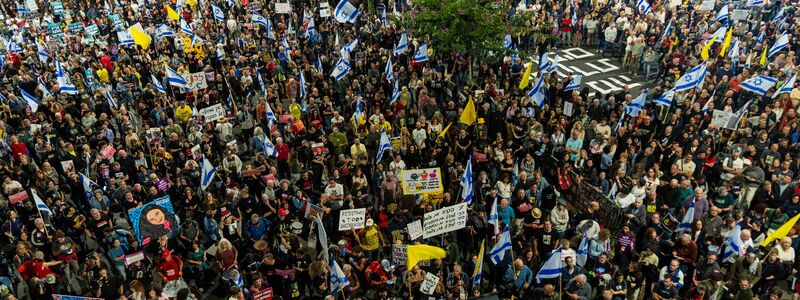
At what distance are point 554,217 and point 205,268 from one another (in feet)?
22.1

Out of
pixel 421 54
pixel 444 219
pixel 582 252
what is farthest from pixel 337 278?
pixel 421 54

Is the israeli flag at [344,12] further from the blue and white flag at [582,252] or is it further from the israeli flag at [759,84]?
the blue and white flag at [582,252]

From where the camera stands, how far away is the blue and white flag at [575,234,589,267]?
405 inches

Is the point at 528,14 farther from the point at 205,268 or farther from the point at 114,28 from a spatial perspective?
the point at 114,28

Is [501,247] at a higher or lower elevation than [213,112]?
lower

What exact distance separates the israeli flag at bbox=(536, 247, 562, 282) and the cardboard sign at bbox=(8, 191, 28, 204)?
10.6 m

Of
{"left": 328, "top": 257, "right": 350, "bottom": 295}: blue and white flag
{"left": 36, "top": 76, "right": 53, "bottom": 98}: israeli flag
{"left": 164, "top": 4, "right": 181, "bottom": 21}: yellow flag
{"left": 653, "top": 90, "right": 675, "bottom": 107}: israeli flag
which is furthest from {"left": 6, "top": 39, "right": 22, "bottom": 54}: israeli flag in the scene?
{"left": 653, "top": 90, "right": 675, "bottom": 107}: israeli flag

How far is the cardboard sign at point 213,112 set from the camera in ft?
49.6

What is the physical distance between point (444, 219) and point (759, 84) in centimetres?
1093

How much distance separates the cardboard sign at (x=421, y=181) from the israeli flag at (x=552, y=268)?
10.0ft

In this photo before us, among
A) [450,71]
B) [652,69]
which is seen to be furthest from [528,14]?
[652,69]

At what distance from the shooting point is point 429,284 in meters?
9.62

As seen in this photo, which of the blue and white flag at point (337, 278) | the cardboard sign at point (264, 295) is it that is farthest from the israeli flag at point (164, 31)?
the blue and white flag at point (337, 278)

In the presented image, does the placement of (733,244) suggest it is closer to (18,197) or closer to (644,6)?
(18,197)
